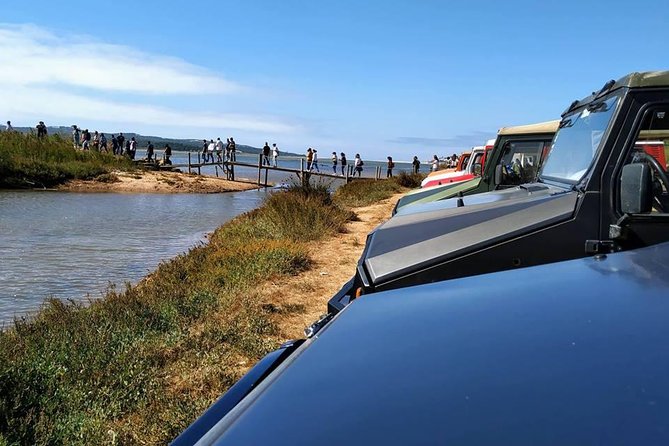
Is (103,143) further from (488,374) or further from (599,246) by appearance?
(488,374)

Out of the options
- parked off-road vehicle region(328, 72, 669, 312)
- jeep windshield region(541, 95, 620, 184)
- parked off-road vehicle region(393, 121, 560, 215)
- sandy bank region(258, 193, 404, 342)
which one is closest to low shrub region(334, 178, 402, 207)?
sandy bank region(258, 193, 404, 342)

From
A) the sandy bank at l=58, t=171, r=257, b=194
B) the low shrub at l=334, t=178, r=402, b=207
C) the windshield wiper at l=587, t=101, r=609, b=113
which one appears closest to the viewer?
the windshield wiper at l=587, t=101, r=609, b=113

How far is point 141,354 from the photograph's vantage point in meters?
4.59

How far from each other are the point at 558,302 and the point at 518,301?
125 millimetres

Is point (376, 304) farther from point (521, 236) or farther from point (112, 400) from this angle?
point (112, 400)

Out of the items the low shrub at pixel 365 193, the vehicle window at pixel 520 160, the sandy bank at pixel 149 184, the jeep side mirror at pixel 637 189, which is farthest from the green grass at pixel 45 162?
the jeep side mirror at pixel 637 189

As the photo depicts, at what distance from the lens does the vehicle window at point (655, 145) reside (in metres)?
3.00

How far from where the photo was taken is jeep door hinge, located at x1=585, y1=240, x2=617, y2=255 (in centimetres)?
285

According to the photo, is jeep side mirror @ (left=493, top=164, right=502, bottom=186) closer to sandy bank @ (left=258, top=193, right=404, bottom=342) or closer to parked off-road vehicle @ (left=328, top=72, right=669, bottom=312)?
sandy bank @ (left=258, top=193, right=404, bottom=342)

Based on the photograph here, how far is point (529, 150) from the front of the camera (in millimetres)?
8000

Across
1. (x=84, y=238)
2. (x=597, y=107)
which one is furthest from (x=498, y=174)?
(x=84, y=238)

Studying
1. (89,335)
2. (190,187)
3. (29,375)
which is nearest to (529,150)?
(89,335)

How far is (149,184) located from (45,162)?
540 cm

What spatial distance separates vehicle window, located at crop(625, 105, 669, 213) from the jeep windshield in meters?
0.17
